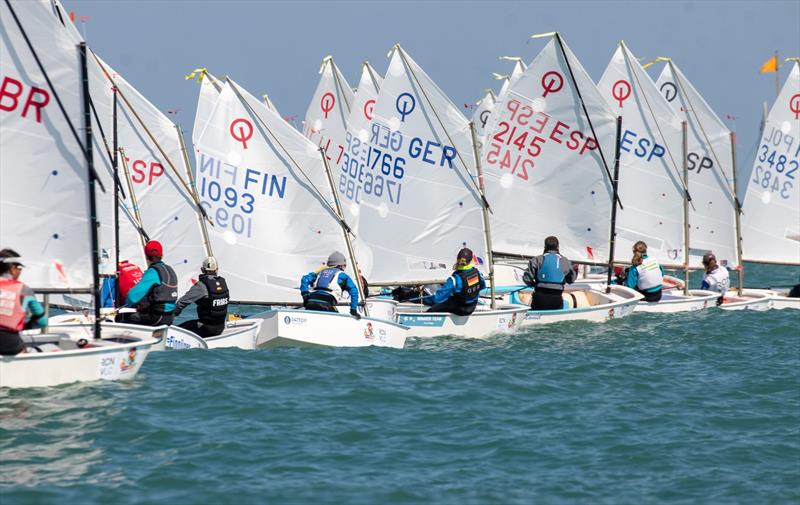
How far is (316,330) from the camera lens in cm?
1812

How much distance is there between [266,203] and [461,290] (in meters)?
3.90

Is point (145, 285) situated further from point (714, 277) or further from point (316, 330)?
point (714, 277)

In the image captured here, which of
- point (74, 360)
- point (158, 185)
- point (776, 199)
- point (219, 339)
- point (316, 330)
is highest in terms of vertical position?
point (776, 199)

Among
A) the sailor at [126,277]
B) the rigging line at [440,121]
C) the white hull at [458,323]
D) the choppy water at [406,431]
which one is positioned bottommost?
the choppy water at [406,431]

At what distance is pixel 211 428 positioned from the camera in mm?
12852

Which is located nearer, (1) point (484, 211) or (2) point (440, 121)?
(1) point (484, 211)

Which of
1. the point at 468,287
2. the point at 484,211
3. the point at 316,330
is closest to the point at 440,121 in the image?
the point at 484,211

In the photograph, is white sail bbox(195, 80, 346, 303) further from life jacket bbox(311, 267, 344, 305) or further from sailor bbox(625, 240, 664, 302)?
sailor bbox(625, 240, 664, 302)

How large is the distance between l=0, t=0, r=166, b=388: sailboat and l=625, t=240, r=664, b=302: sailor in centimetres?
1388

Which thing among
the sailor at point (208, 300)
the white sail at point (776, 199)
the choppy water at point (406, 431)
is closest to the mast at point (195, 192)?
the sailor at point (208, 300)

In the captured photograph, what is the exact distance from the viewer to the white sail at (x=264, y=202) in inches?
834

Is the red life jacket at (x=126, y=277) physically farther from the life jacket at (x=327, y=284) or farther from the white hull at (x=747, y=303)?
the white hull at (x=747, y=303)

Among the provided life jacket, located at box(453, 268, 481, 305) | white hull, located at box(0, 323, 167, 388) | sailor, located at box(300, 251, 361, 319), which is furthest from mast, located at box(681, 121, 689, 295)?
white hull, located at box(0, 323, 167, 388)

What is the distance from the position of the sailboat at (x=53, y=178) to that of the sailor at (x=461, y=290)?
7.31 meters
